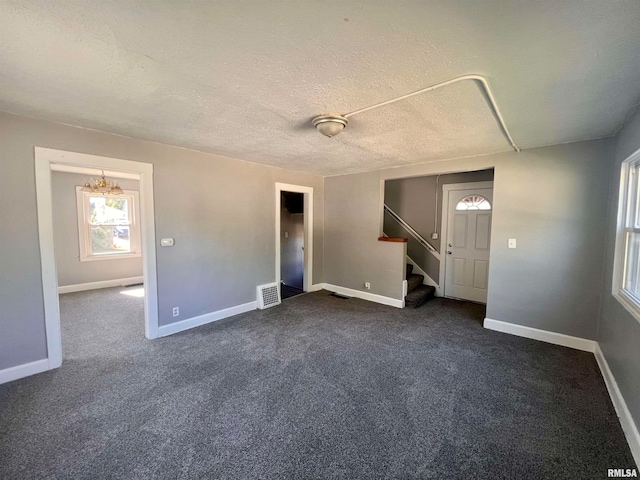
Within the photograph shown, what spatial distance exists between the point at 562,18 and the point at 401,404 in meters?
2.45

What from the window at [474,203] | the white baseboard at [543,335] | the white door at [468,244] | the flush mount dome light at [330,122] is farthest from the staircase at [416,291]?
the flush mount dome light at [330,122]

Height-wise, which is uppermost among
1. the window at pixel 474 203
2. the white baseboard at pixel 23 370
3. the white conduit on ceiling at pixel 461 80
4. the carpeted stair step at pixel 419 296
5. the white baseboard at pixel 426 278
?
the white conduit on ceiling at pixel 461 80

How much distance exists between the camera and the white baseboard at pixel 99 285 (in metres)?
5.09

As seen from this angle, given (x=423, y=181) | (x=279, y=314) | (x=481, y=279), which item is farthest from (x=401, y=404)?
(x=423, y=181)

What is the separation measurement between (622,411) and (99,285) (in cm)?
762

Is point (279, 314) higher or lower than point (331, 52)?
lower

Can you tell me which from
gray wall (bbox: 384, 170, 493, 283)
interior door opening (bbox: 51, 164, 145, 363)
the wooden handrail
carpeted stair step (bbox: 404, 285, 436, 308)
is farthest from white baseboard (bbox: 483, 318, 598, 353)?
interior door opening (bbox: 51, 164, 145, 363)

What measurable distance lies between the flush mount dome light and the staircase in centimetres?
323

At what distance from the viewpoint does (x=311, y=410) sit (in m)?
2.00

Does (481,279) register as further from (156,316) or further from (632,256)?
(156,316)

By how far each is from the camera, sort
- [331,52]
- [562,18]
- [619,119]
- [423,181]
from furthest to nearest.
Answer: [423,181] < [619,119] < [331,52] < [562,18]

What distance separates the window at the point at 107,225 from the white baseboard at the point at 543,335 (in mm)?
6884

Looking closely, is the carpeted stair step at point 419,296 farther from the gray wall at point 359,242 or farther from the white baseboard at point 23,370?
the white baseboard at point 23,370

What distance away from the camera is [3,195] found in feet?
7.38
